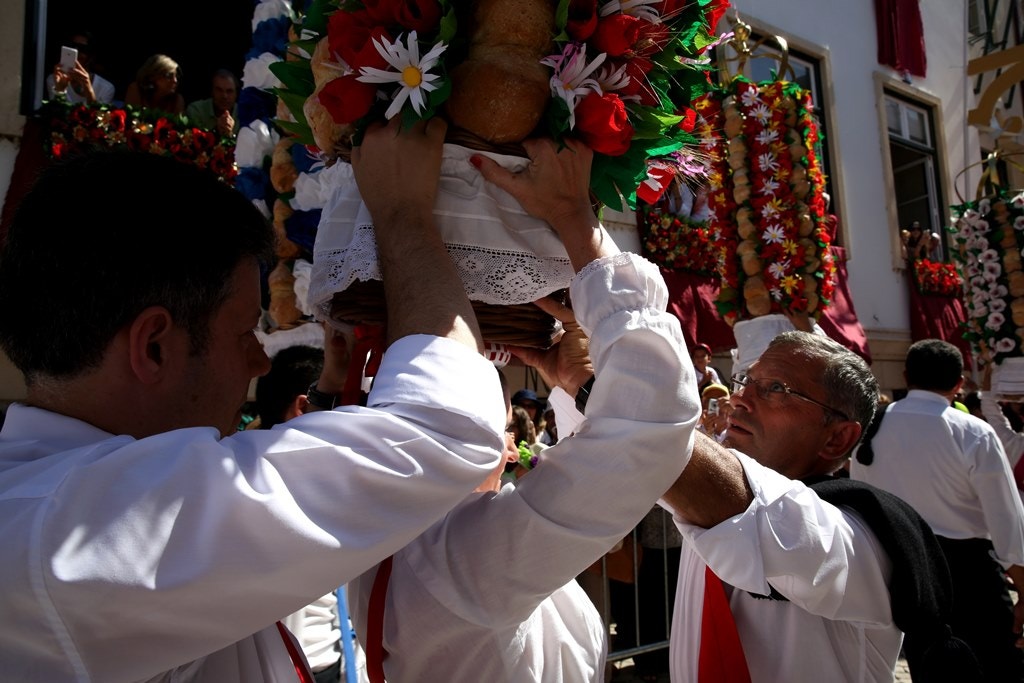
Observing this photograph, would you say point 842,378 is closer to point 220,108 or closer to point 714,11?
point 714,11

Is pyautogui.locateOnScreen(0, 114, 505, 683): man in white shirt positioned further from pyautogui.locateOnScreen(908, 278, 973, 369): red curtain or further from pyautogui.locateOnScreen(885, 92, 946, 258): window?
pyautogui.locateOnScreen(885, 92, 946, 258): window

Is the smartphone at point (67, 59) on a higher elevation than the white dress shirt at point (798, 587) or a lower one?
higher

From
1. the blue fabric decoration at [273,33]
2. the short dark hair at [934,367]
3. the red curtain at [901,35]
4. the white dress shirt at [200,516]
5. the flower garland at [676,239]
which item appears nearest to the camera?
the white dress shirt at [200,516]

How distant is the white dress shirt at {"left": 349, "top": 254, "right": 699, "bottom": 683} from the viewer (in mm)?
1185

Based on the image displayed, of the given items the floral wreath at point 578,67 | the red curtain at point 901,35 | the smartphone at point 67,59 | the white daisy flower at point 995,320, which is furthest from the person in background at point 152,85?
the red curtain at point 901,35

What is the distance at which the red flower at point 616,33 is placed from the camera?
4.48 ft

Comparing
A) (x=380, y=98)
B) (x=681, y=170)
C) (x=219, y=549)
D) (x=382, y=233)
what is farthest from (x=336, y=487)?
(x=681, y=170)

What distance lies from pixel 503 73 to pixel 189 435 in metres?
0.79

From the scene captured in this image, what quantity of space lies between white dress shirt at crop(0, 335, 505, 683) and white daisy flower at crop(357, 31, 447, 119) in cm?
48

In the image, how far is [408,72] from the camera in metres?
1.28

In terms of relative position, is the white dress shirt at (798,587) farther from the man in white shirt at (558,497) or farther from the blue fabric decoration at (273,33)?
the blue fabric decoration at (273,33)

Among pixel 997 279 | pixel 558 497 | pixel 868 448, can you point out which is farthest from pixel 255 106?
pixel 997 279

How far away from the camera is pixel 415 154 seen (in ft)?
4.30

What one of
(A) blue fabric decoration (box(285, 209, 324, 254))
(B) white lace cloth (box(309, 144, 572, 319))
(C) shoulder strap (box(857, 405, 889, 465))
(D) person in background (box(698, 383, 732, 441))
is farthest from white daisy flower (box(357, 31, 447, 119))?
(C) shoulder strap (box(857, 405, 889, 465))
